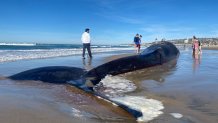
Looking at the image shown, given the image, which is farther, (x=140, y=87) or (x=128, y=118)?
(x=140, y=87)

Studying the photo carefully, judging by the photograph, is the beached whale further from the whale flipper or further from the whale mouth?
the whale mouth

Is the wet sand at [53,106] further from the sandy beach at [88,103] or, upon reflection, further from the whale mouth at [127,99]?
the whale mouth at [127,99]

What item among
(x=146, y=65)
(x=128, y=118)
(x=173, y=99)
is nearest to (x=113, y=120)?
(x=128, y=118)

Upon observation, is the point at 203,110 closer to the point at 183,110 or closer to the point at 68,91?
the point at 183,110

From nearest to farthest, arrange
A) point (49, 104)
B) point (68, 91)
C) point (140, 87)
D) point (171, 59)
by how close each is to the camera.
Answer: point (49, 104), point (68, 91), point (140, 87), point (171, 59)

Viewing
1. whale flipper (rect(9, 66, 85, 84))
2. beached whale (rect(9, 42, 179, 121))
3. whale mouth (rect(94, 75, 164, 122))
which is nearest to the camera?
whale mouth (rect(94, 75, 164, 122))

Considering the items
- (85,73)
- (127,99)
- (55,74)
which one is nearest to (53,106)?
(127,99)

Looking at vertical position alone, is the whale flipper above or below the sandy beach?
above

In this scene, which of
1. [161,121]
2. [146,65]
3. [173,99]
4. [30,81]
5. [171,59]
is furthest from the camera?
[171,59]

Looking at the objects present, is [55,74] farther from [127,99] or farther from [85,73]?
[127,99]

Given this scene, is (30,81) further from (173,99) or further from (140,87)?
(173,99)

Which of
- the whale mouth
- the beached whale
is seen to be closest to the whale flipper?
the beached whale

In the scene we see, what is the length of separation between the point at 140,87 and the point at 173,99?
1441mm

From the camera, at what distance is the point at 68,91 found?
5699 mm
